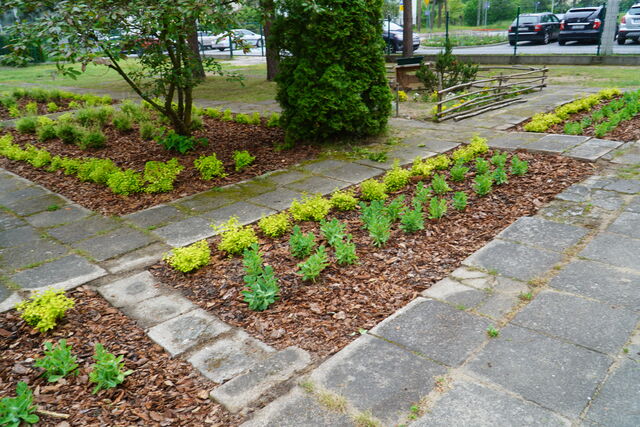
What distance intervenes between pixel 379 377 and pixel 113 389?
1.43m

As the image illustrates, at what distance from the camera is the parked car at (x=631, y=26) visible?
18.6 m

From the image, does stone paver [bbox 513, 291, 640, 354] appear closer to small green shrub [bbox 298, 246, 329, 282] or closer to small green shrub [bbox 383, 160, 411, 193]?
small green shrub [bbox 298, 246, 329, 282]

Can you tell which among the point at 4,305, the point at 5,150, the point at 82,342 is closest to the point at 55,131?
the point at 5,150

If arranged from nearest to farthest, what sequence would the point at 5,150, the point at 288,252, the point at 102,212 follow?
the point at 288,252, the point at 102,212, the point at 5,150

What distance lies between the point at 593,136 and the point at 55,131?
8.80 metres

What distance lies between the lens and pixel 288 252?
411cm

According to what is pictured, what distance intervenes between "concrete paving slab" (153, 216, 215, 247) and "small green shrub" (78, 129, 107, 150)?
3.86 m

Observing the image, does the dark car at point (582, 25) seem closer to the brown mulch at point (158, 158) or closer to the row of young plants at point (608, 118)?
the row of young plants at point (608, 118)

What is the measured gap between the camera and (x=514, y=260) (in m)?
3.70

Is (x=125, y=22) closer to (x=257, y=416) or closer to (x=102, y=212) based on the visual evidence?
(x=102, y=212)

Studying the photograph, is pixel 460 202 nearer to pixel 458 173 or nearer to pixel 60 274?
pixel 458 173

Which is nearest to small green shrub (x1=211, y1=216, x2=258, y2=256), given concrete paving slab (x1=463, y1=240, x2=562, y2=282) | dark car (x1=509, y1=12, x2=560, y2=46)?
concrete paving slab (x1=463, y1=240, x2=562, y2=282)

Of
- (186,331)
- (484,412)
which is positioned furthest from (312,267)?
(484,412)

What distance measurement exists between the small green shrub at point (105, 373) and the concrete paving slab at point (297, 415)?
84cm
